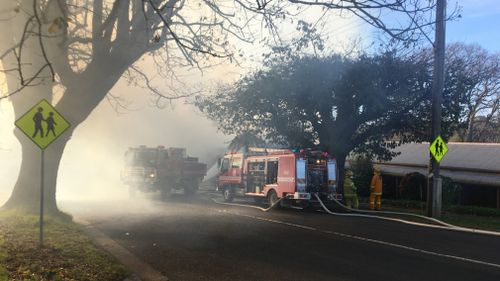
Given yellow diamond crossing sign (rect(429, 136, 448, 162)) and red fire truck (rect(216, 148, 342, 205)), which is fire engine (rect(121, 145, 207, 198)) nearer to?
red fire truck (rect(216, 148, 342, 205))

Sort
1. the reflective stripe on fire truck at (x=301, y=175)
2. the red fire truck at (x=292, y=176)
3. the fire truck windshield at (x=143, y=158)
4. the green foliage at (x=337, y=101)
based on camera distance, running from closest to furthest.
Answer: the reflective stripe on fire truck at (x=301, y=175)
the red fire truck at (x=292, y=176)
the green foliage at (x=337, y=101)
the fire truck windshield at (x=143, y=158)

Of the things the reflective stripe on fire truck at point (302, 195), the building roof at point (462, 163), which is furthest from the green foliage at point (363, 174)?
the reflective stripe on fire truck at point (302, 195)

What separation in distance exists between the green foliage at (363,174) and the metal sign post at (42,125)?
1909 cm

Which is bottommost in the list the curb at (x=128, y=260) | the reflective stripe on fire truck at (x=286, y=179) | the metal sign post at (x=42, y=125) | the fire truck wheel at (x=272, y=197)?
the curb at (x=128, y=260)

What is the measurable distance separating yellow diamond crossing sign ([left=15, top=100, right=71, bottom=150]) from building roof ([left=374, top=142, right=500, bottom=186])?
17.2 meters

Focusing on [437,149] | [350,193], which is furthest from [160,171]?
[437,149]

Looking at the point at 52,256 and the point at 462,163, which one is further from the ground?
the point at 462,163

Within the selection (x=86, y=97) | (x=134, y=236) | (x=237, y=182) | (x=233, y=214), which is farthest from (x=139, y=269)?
(x=237, y=182)

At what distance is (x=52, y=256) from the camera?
7.98m

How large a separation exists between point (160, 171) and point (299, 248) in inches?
664

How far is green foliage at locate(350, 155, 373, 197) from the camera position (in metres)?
25.9

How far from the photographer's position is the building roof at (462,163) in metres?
21.1

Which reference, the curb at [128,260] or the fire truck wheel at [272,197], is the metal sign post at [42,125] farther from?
the fire truck wheel at [272,197]

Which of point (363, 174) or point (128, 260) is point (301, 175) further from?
point (128, 260)
